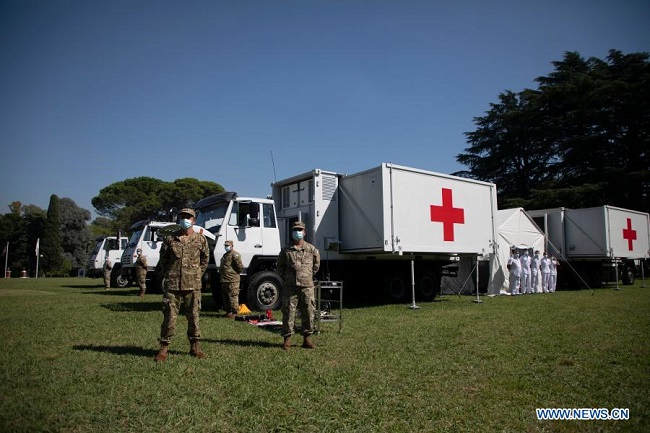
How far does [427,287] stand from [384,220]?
3782 millimetres

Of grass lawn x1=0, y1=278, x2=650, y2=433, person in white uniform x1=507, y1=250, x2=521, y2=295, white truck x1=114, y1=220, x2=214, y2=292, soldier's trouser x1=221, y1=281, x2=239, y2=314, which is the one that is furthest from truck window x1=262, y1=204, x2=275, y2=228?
person in white uniform x1=507, y1=250, x2=521, y2=295

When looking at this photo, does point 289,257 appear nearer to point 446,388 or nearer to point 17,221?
point 446,388

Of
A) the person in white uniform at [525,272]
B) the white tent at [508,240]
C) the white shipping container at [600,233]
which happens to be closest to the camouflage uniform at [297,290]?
the white tent at [508,240]

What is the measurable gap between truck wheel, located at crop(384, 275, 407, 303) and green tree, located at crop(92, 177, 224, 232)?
3647 centimetres

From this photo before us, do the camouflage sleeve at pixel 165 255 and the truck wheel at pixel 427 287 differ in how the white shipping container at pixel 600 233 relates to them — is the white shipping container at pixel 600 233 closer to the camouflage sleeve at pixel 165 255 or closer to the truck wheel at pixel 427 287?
the truck wheel at pixel 427 287

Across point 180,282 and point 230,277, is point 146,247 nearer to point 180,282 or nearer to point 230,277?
point 230,277

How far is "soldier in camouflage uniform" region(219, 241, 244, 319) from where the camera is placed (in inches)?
377

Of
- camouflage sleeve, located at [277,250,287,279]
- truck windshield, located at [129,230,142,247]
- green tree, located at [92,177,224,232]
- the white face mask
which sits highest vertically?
green tree, located at [92,177,224,232]

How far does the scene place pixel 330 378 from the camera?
15.5 feet

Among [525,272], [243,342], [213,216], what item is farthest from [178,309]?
[525,272]

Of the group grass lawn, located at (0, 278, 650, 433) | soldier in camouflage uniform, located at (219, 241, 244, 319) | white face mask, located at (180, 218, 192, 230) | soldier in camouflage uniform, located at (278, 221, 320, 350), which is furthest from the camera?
soldier in camouflage uniform, located at (219, 241, 244, 319)

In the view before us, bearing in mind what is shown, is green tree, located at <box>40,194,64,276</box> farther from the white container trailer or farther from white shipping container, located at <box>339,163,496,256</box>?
white shipping container, located at <box>339,163,496,256</box>

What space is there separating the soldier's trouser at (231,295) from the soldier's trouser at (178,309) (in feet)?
12.5

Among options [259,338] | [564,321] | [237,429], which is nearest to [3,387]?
[237,429]
